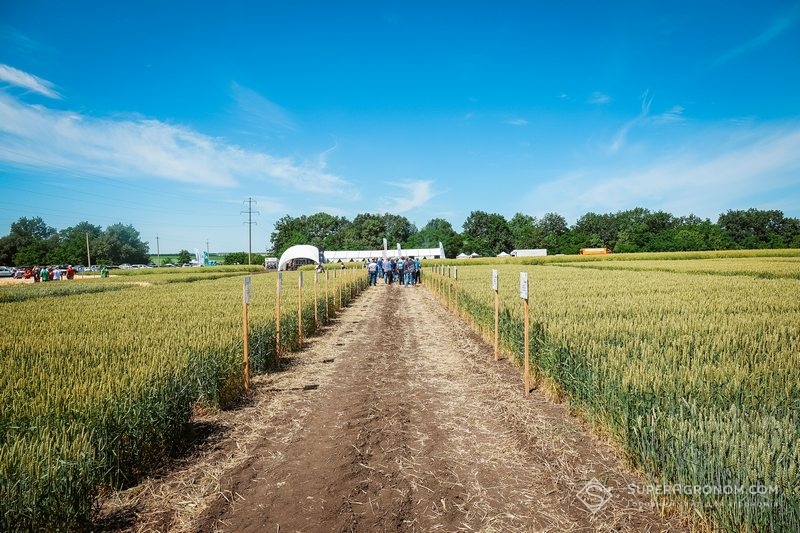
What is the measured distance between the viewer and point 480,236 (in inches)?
4562

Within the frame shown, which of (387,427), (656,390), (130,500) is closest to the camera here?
(130,500)

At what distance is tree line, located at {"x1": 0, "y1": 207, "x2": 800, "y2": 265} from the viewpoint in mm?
87188

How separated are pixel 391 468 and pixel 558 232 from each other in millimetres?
136952

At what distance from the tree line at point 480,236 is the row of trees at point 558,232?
215 mm

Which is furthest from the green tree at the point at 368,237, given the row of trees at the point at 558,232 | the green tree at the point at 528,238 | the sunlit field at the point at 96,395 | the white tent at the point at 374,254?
the sunlit field at the point at 96,395

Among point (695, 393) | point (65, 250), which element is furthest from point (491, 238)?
point (695, 393)

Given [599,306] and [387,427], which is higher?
[599,306]

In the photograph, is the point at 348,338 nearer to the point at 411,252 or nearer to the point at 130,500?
the point at 130,500

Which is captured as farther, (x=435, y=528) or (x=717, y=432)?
(x=435, y=528)

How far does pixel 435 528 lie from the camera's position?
3.25 meters

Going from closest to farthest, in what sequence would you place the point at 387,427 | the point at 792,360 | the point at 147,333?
the point at 792,360
the point at 387,427
the point at 147,333

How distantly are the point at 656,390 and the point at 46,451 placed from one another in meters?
5.27

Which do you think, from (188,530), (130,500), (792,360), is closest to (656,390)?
(792,360)

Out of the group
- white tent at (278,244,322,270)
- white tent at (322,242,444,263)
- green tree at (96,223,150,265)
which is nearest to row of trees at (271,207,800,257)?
white tent at (322,242,444,263)
